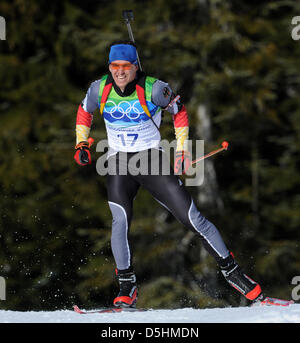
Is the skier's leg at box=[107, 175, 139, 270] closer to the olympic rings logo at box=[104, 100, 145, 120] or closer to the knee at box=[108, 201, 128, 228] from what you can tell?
the knee at box=[108, 201, 128, 228]

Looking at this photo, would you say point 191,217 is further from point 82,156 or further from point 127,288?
point 82,156

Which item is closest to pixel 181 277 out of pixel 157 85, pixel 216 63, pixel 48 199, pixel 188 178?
pixel 188 178

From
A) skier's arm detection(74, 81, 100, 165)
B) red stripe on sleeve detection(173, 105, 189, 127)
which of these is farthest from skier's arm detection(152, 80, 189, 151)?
skier's arm detection(74, 81, 100, 165)

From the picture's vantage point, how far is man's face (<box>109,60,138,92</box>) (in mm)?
5707

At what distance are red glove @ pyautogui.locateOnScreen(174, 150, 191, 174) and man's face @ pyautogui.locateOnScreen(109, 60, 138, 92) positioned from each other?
31.1 inches

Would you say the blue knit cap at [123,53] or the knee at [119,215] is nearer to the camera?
the blue knit cap at [123,53]

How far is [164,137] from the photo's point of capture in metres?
13.2

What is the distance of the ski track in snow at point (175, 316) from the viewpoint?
5370mm

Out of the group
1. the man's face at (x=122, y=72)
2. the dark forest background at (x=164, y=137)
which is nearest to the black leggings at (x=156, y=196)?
the man's face at (x=122, y=72)

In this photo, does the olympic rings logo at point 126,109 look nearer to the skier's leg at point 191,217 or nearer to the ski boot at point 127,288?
the skier's leg at point 191,217

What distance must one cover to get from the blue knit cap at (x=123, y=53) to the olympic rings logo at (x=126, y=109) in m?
0.36

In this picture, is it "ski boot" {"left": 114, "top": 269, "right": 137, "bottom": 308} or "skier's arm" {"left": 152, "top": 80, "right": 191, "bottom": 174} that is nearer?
"skier's arm" {"left": 152, "top": 80, "right": 191, "bottom": 174}
